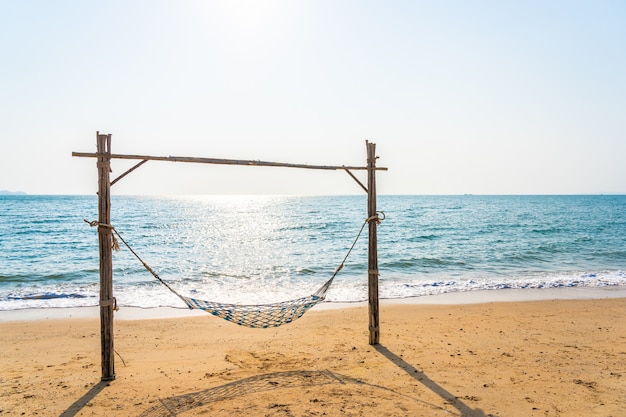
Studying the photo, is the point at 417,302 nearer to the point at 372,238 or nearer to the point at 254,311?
the point at 372,238

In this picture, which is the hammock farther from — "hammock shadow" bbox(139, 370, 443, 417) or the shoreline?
the shoreline

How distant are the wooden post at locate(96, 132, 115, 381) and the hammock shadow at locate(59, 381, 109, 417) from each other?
0.33 feet

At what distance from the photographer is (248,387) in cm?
381

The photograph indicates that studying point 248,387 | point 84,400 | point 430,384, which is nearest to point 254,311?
point 248,387

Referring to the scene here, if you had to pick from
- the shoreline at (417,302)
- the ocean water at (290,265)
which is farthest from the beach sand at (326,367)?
the ocean water at (290,265)

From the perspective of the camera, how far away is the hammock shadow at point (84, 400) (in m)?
3.42

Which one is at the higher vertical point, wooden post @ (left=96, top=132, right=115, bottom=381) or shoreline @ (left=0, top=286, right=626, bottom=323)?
wooden post @ (left=96, top=132, right=115, bottom=381)

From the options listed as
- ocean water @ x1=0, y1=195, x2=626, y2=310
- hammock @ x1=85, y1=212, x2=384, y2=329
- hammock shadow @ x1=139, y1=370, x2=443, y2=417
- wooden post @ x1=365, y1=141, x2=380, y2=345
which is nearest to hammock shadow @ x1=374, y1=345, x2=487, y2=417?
hammock shadow @ x1=139, y1=370, x2=443, y2=417

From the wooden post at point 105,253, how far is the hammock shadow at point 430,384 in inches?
111

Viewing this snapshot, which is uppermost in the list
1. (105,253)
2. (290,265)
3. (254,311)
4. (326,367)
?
(105,253)

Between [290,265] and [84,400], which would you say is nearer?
[84,400]

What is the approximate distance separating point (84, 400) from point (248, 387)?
139cm

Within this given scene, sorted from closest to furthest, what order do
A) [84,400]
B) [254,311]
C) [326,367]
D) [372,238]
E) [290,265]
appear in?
[84,400] < [326,367] < [254,311] < [372,238] < [290,265]

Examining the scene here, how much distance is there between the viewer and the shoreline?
271 inches
